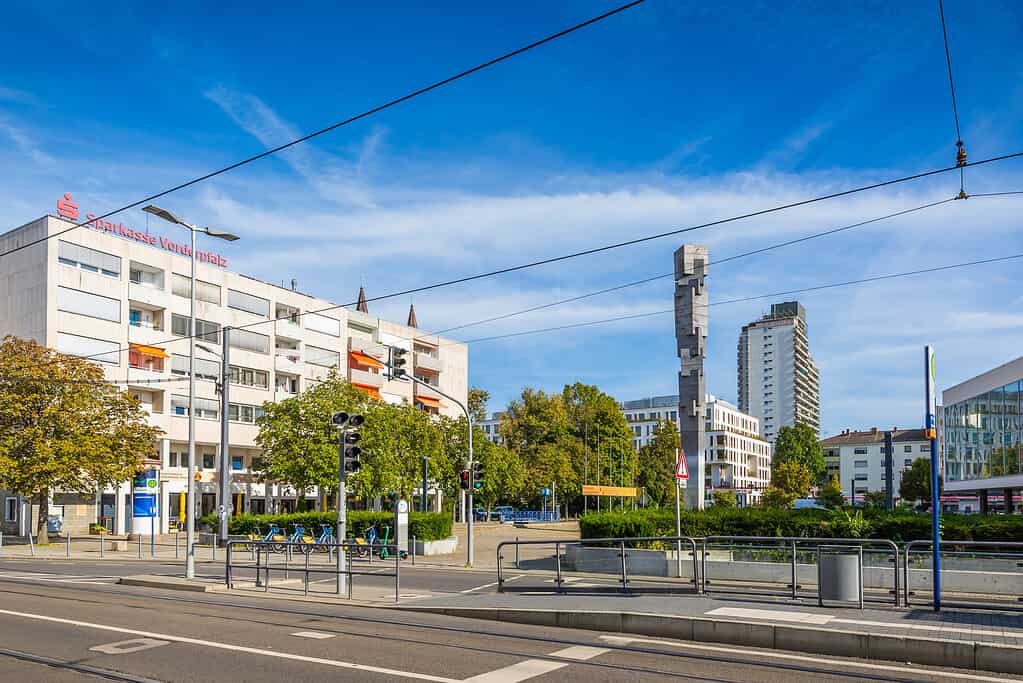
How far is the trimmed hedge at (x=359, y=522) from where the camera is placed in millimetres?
39125

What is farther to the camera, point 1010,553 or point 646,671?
point 1010,553

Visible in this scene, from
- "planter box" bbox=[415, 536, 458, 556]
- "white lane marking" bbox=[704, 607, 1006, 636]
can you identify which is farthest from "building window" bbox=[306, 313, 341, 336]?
"white lane marking" bbox=[704, 607, 1006, 636]

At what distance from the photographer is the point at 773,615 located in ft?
45.3

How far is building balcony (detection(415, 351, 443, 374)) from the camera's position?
3610 inches

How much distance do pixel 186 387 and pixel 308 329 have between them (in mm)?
13747

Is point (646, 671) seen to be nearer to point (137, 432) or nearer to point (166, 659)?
point (166, 659)

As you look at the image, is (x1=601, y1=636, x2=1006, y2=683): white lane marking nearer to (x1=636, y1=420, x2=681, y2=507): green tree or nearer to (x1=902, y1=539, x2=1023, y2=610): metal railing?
(x1=902, y1=539, x2=1023, y2=610): metal railing

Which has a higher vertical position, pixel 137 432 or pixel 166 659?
pixel 137 432

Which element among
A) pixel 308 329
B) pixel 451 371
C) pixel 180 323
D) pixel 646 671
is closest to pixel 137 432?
pixel 180 323

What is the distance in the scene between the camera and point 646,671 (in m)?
10.8

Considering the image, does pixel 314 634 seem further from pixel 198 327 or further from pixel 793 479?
pixel 793 479

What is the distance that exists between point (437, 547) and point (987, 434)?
31.0 m

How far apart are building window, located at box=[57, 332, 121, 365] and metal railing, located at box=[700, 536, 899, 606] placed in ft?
163

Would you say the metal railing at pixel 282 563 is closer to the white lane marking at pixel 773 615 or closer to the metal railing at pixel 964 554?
the white lane marking at pixel 773 615
